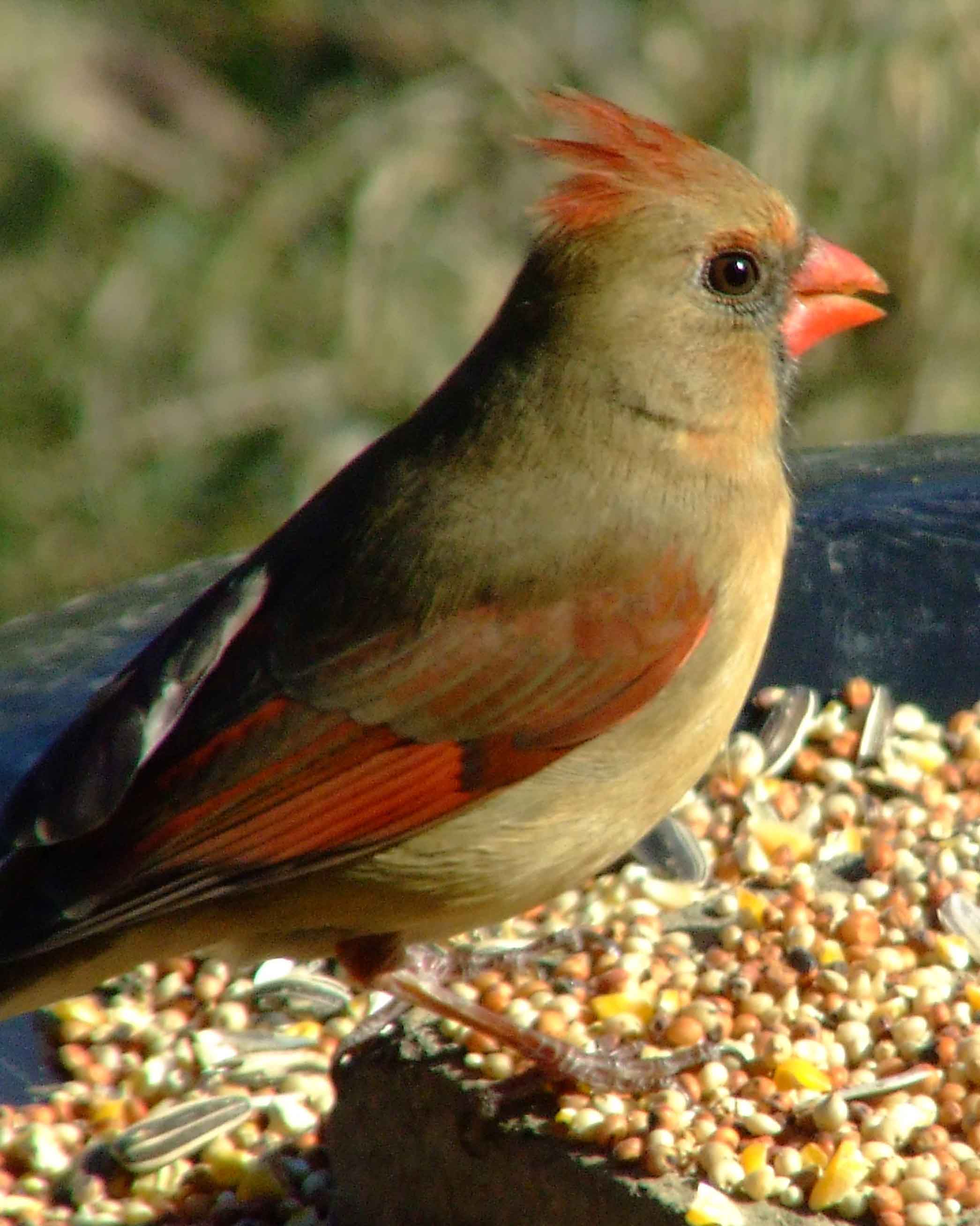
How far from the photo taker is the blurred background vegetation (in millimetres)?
6332

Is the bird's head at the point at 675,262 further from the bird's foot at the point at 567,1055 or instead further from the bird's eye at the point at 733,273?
the bird's foot at the point at 567,1055

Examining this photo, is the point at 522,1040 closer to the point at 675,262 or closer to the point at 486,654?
the point at 486,654

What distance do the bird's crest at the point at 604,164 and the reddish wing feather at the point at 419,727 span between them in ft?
1.55

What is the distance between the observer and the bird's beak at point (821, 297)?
3.16 m

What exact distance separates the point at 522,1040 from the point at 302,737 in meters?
0.46

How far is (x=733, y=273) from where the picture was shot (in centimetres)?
305

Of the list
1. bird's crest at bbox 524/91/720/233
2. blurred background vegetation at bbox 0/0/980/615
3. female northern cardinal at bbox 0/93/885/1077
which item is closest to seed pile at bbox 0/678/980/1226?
female northern cardinal at bbox 0/93/885/1077

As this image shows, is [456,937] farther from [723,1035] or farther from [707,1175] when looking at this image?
[707,1175]

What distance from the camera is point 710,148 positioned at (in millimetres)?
3035

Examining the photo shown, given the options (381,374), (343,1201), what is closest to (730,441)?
(343,1201)

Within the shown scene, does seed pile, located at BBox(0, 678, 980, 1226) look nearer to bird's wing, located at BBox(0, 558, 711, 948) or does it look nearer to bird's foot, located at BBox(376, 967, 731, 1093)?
bird's foot, located at BBox(376, 967, 731, 1093)

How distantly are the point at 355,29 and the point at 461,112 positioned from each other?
62cm

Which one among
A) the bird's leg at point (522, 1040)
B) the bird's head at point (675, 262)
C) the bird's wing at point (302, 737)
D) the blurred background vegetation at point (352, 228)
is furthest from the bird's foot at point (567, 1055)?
the blurred background vegetation at point (352, 228)

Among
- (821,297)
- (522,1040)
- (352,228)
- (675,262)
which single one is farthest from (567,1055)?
(352,228)
